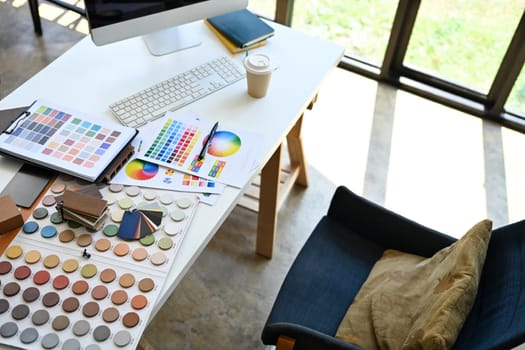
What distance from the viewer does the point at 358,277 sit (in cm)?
153

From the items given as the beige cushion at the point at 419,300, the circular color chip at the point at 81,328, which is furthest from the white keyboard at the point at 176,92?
the beige cushion at the point at 419,300

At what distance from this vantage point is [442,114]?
2.72m

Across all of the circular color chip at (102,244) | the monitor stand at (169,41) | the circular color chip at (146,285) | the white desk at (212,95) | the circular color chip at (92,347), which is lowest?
the circular color chip at (92,347)

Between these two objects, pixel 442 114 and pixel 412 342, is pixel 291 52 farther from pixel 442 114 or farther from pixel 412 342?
pixel 442 114

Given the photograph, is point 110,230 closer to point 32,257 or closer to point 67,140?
point 32,257

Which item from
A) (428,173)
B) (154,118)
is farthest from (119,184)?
(428,173)

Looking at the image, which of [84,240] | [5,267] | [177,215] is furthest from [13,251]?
[177,215]

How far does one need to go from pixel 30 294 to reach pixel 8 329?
0.26 ft

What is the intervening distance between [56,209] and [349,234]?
2.78ft

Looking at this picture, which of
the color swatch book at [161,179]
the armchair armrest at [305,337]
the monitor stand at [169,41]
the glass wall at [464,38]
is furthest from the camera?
the glass wall at [464,38]

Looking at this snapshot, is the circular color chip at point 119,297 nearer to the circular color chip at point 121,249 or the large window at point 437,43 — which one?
the circular color chip at point 121,249

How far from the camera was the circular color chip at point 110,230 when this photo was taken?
1184 millimetres

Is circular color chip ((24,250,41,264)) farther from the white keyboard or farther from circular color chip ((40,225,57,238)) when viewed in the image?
the white keyboard

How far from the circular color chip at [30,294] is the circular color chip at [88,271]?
9cm
